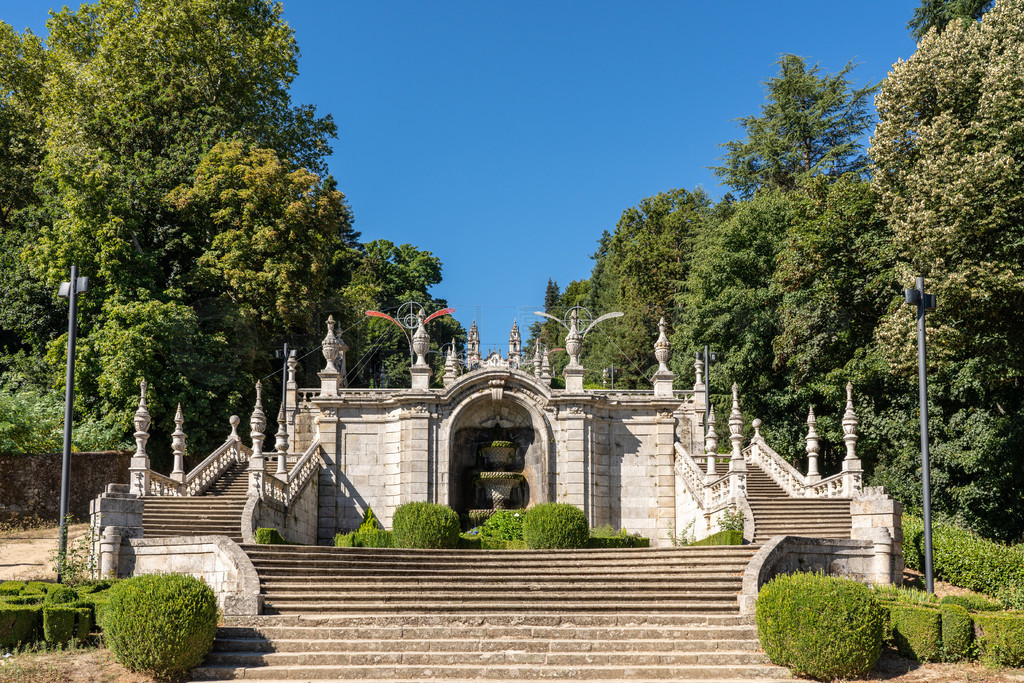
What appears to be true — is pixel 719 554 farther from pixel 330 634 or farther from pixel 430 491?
pixel 430 491

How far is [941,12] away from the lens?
3672 centimetres

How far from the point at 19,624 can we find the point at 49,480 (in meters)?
15.2

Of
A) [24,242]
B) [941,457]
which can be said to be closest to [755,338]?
[941,457]

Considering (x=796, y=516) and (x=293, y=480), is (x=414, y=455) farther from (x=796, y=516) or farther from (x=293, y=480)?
(x=796, y=516)

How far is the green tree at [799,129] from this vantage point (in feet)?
156

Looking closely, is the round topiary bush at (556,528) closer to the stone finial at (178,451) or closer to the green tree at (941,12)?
the stone finial at (178,451)

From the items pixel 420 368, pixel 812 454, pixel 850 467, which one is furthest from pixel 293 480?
pixel 850 467

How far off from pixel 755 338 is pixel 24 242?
95.9ft

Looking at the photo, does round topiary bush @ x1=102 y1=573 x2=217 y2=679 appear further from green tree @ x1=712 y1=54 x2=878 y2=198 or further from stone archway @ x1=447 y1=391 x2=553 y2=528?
green tree @ x1=712 y1=54 x2=878 y2=198

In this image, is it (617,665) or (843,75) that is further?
(843,75)

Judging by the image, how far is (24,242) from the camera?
39.4 m

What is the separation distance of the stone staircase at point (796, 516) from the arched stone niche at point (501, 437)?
654 cm

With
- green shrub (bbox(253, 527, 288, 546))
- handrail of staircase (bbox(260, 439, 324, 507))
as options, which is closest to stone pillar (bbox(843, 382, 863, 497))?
green shrub (bbox(253, 527, 288, 546))

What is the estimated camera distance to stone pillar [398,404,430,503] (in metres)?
30.7
